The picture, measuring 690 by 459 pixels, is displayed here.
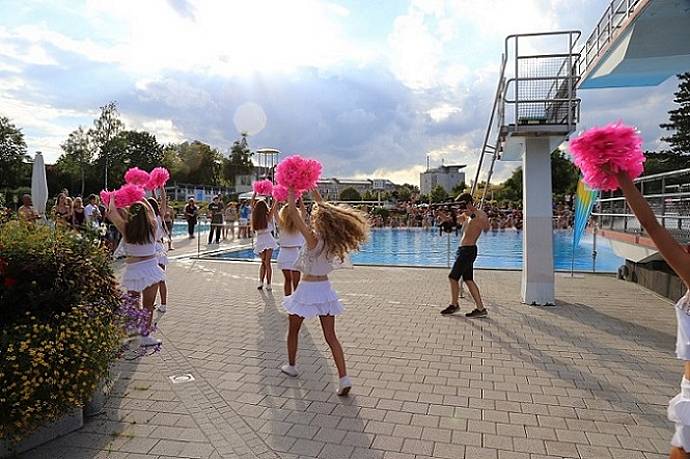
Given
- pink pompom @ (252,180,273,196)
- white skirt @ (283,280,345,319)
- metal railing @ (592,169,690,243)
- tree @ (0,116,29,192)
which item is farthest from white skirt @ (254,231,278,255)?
tree @ (0,116,29,192)

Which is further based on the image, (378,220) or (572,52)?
(378,220)

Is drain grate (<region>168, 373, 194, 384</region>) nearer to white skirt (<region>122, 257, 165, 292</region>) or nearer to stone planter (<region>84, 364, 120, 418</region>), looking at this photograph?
stone planter (<region>84, 364, 120, 418</region>)

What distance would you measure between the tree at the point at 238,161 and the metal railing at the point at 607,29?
186ft

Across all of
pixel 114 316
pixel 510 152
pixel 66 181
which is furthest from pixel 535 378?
pixel 66 181

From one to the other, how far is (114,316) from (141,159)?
72.1m

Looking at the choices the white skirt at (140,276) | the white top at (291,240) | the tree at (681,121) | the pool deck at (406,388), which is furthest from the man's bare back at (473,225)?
the tree at (681,121)

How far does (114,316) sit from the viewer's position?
433 cm

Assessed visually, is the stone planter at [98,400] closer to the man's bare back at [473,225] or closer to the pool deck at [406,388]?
the pool deck at [406,388]

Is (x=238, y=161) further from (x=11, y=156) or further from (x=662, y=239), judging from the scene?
(x=662, y=239)

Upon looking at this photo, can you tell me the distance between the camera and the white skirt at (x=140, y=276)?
6086 millimetres

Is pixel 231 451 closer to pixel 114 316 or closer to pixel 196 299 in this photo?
pixel 114 316

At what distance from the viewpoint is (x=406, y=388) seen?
4.87 metres

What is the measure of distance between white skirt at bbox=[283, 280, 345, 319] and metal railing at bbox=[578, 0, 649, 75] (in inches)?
249

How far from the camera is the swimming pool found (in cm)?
1622
